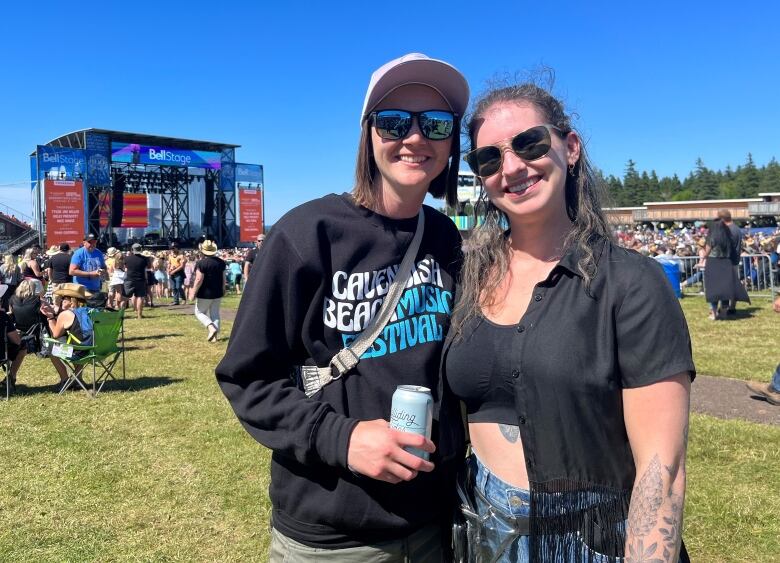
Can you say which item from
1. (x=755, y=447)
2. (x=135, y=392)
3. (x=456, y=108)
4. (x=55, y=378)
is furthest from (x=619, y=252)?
(x=55, y=378)

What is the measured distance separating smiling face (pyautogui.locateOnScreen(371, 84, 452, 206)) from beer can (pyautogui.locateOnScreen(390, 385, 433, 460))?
609 mm

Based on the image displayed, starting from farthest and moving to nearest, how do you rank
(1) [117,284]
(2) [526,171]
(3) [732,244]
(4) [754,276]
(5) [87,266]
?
(1) [117,284]
(4) [754,276]
(5) [87,266]
(3) [732,244]
(2) [526,171]

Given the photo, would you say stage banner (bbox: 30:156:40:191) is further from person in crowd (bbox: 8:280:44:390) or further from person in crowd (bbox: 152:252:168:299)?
person in crowd (bbox: 8:280:44:390)

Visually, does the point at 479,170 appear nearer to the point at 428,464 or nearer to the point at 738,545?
the point at 428,464

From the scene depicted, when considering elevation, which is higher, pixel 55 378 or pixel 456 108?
pixel 456 108

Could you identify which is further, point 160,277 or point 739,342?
point 160,277

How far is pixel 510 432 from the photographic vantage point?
151cm

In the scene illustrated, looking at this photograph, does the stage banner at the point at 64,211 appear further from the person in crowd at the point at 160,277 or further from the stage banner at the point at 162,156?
the person in crowd at the point at 160,277

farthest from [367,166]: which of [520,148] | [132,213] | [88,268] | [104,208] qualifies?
[132,213]

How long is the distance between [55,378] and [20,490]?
436cm

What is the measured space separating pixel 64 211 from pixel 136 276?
20778 millimetres

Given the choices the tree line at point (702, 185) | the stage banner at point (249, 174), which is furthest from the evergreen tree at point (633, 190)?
the stage banner at point (249, 174)

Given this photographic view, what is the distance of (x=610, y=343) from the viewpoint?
135 cm

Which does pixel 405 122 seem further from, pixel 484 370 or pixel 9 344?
pixel 9 344
